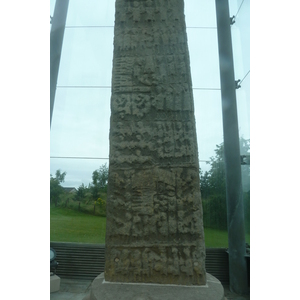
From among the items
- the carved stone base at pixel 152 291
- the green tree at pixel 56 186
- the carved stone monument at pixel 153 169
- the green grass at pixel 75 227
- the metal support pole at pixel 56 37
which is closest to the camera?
the carved stone base at pixel 152 291

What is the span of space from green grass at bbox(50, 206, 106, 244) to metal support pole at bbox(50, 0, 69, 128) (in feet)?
6.01

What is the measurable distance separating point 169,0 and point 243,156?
3102 mm

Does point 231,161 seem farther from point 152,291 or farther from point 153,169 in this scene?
point 152,291

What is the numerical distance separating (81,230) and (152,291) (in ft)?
9.69

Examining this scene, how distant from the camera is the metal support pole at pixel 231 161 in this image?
13.0ft

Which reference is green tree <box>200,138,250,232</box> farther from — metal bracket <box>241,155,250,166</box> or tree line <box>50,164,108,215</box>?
tree line <box>50,164,108,215</box>

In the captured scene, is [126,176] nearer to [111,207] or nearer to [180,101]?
[111,207]

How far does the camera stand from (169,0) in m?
2.08

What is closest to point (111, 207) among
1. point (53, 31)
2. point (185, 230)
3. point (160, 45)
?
point (185, 230)

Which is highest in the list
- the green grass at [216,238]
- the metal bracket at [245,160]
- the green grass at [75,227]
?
the metal bracket at [245,160]

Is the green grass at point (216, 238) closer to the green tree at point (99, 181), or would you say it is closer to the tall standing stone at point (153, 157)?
the green tree at point (99, 181)

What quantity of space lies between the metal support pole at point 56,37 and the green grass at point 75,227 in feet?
6.01

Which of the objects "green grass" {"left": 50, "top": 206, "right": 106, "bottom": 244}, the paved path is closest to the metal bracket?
the paved path

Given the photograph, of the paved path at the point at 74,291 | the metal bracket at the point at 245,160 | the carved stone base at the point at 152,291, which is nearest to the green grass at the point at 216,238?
the paved path at the point at 74,291
